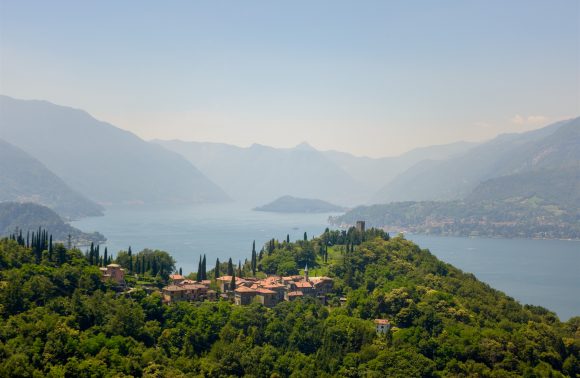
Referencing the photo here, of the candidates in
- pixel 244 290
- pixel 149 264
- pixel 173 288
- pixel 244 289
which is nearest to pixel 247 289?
pixel 244 289

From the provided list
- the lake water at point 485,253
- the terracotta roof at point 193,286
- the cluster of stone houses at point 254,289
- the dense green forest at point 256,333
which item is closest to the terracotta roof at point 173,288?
the cluster of stone houses at point 254,289

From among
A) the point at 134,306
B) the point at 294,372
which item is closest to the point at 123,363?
the point at 134,306

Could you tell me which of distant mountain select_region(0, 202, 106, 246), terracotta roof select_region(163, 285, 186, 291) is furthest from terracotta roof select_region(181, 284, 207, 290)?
distant mountain select_region(0, 202, 106, 246)

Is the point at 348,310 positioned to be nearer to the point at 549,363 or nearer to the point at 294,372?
the point at 294,372

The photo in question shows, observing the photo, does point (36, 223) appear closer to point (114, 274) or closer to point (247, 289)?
point (114, 274)

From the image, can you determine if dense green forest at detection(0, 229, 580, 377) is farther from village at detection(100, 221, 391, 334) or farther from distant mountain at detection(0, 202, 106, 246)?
distant mountain at detection(0, 202, 106, 246)

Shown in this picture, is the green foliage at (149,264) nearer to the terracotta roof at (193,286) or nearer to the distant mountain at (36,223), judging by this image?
the terracotta roof at (193,286)
